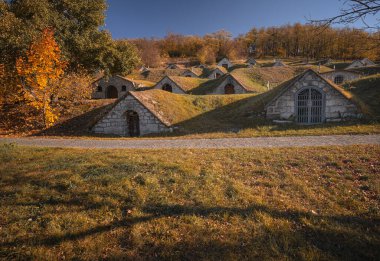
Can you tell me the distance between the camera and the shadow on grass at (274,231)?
5.07 m

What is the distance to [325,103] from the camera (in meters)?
16.5

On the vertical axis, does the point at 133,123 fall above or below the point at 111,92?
below

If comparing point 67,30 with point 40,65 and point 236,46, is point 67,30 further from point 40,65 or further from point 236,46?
point 236,46

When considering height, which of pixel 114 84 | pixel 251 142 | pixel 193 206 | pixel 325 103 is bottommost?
pixel 193 206

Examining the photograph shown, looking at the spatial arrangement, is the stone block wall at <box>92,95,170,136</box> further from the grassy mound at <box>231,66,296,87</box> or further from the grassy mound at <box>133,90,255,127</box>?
the grassy mound at <box>231,66,296,87</box>

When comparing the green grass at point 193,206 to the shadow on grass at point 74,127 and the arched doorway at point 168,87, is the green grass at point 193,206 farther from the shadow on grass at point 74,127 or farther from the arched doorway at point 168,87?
the arched doorway at point 168,87

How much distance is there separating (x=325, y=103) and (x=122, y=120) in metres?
14.4

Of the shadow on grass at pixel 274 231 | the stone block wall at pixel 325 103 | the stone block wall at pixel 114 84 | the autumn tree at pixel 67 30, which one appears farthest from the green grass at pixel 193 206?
the stone block wall at pixel 114 84

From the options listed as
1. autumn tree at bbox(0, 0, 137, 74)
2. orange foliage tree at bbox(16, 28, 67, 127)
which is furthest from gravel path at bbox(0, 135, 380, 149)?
autumn tree at bbox(0, 0, 137, 74)

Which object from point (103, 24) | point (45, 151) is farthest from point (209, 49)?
Result: point (45, 151)

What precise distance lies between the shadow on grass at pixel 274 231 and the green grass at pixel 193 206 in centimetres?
2

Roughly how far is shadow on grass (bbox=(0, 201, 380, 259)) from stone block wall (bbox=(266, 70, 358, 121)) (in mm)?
11954

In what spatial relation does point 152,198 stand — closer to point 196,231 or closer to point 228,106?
point 196,231

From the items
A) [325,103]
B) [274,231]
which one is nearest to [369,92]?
[325,103]
